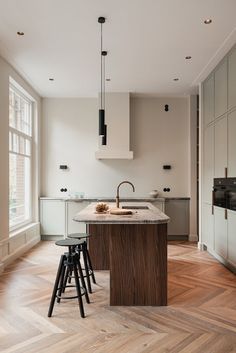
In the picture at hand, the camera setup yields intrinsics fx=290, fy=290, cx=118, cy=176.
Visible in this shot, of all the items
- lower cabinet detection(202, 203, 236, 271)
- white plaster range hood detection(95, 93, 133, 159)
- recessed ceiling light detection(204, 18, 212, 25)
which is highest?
recessed ceiling light detection(204, 18, 212, 25)

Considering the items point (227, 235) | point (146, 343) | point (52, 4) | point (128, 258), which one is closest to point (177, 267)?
point (227, 235)

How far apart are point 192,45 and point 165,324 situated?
11.4 ft

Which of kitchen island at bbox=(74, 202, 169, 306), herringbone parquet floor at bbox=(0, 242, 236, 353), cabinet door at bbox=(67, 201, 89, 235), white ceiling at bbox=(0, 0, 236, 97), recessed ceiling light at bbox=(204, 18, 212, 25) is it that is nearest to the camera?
herringbone parquet floor at bbox=(0, 242, 236, 353)

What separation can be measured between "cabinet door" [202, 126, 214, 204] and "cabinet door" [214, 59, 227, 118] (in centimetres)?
43

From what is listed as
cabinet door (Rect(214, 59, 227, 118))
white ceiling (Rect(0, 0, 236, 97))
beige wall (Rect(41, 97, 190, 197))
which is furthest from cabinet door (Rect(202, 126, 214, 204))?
beige wall (Rect(41, 97, 190, 197))

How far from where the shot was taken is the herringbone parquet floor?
225 cm

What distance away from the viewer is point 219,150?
14.8ft

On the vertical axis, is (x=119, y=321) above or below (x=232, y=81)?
below

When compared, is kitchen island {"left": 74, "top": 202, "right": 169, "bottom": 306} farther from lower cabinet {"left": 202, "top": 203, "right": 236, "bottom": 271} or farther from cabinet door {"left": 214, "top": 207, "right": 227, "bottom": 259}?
cabinet door {"left": 214, "top": 207, "right": 227, "bottom": 259}

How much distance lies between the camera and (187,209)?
624cm

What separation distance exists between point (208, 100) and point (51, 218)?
3.92 m

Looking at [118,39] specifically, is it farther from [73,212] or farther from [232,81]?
[73,212]

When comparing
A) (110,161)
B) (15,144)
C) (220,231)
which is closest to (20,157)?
(15,144)

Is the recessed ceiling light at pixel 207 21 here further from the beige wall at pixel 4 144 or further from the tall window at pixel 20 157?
the tall window at pixel 20 157
